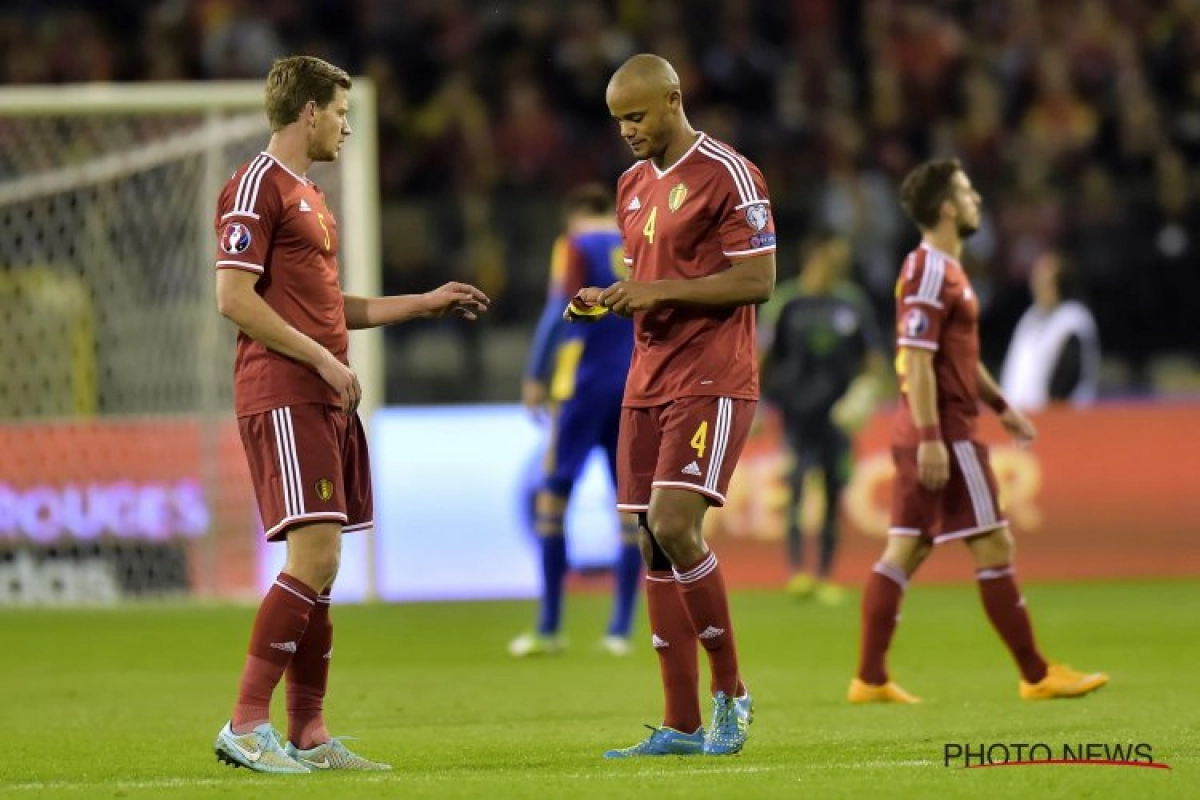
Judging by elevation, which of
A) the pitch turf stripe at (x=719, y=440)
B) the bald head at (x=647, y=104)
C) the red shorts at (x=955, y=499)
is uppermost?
the bald head at (x=647, y=104)

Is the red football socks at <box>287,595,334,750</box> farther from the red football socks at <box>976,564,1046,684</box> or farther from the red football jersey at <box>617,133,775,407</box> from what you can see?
the red football socks at <box>976,564,1046,684</box>

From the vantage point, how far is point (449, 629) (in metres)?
12.7

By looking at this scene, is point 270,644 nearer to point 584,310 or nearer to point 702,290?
point 584,310

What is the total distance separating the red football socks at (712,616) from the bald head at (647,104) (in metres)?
1.29

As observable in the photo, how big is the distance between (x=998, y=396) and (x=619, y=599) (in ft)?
9.66

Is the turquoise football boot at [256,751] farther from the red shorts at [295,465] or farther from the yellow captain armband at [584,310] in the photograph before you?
the yellow captain armband at [584,310]

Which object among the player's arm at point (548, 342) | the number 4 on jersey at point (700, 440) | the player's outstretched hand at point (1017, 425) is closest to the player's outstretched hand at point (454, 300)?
the number 4 on jersey at point (700, 440)

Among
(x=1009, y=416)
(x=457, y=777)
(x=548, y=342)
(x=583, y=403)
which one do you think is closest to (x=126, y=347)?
(x=548, y=342)

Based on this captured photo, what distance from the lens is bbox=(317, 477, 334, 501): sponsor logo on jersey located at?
6414 mm

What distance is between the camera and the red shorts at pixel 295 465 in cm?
639

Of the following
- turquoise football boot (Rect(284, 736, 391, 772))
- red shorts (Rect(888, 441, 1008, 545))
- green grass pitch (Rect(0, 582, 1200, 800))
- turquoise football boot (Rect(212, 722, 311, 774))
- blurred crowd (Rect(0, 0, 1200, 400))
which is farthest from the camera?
blurred crowd (Rect(0, 0, 1200, 400))

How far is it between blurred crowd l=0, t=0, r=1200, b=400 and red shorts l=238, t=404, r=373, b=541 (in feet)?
39.5

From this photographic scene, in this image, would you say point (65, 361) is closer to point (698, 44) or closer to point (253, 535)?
point (253, 535)

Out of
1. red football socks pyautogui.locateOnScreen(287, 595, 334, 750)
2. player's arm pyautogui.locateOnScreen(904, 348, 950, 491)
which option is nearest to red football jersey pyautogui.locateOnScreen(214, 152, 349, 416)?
red football socks pyautogui.locateOnScreen(287, 595, 334, 750)
